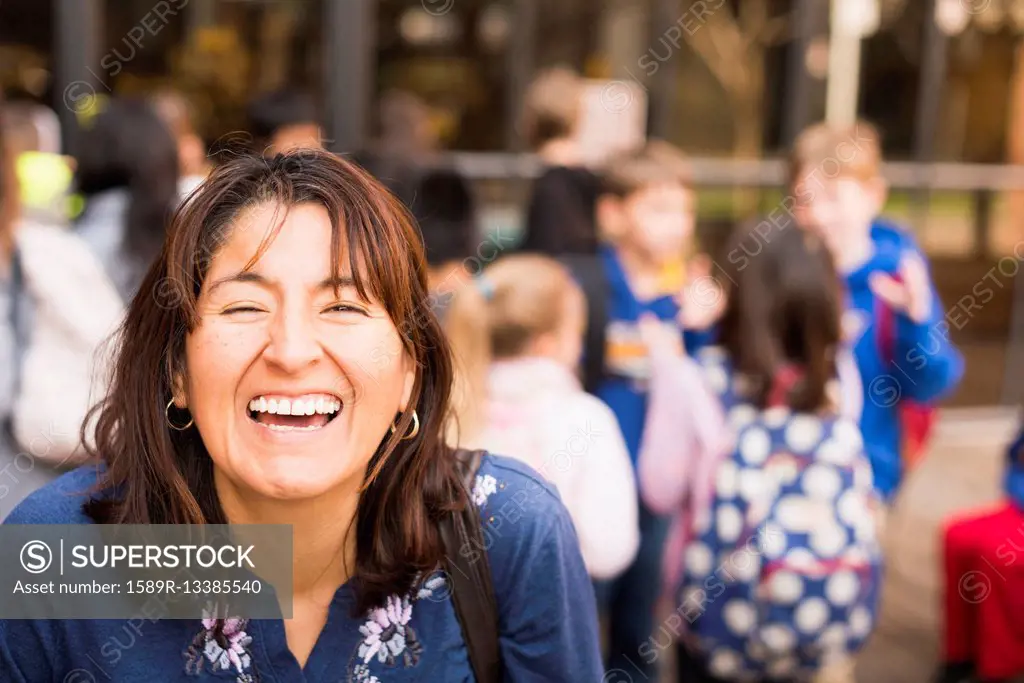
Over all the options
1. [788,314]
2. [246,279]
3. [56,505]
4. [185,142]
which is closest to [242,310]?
[246,279]

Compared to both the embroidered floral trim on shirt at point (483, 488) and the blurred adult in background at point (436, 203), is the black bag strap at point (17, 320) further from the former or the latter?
the embroidered floral trim on shirt at point (483, 488)

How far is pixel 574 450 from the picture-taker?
3029 millimetres

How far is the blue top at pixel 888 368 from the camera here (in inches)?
138

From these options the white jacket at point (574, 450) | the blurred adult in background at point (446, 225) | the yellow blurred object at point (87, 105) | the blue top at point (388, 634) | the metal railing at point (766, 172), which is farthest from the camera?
the metal railing at point (766, 172)

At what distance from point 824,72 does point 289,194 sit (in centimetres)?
613

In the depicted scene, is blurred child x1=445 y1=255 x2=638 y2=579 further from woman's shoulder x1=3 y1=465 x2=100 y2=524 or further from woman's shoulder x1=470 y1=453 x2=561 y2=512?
woman's shoulder x1=3 y1=465 x2=100 y2=524

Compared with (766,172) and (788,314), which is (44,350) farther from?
(766,172)

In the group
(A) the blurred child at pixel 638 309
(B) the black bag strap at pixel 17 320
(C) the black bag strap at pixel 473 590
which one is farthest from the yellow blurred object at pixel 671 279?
(C) the black bag strap at pixel 473 590

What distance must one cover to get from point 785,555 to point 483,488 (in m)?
1.30

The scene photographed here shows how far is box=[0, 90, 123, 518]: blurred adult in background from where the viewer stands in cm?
315

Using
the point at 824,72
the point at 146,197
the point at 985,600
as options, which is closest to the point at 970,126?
the point at 824,72

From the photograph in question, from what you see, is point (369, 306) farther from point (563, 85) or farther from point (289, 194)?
point (563, 85)

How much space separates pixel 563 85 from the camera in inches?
166

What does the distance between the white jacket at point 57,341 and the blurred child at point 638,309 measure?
1.53 meters
